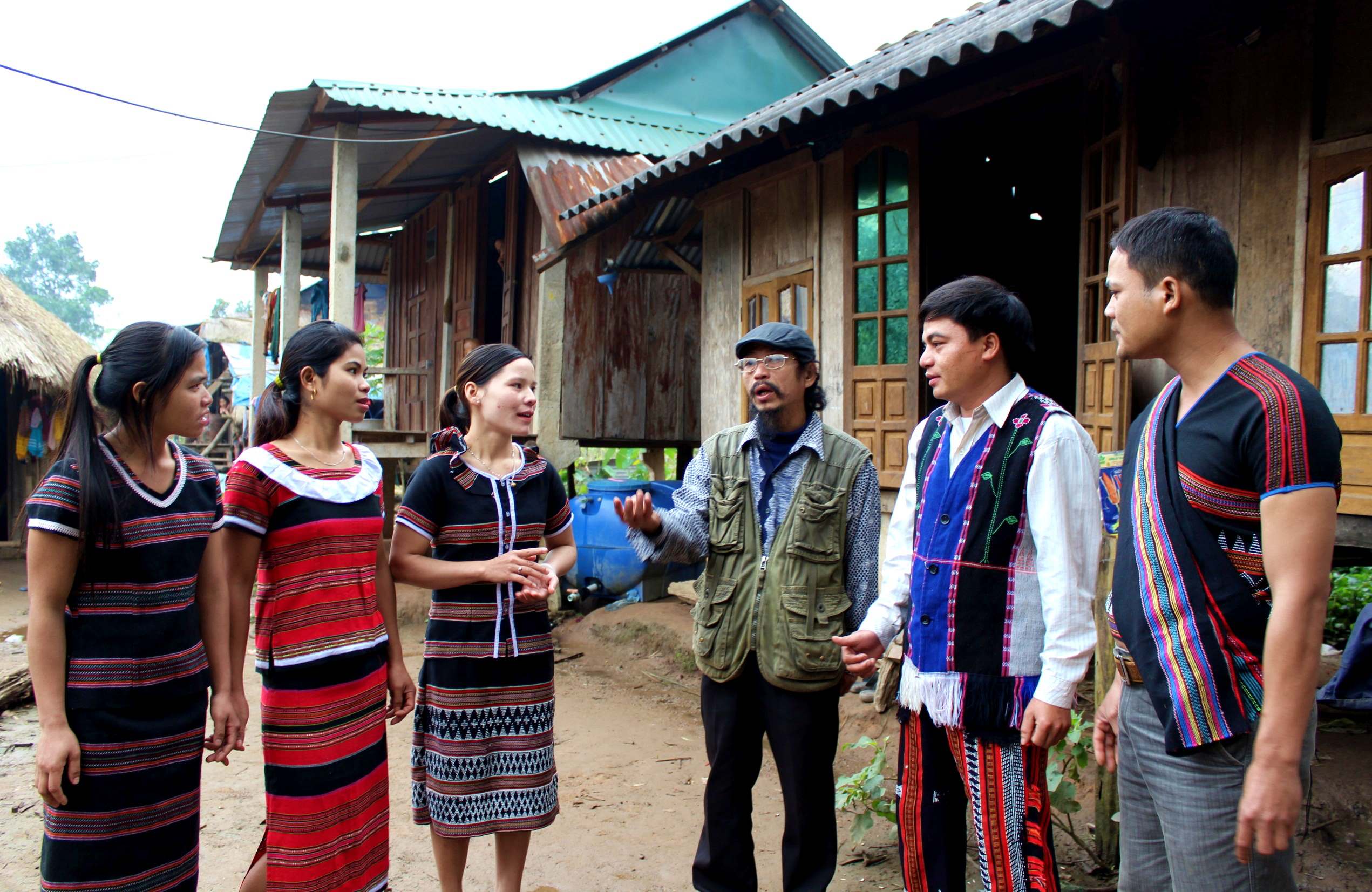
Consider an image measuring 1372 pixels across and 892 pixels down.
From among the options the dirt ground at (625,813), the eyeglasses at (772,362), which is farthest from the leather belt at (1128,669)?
the dirt ground at (625,813)

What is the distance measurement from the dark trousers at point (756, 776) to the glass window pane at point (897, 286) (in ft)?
10.8

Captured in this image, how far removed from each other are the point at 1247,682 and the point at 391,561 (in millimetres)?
2243

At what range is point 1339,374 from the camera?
3.57m

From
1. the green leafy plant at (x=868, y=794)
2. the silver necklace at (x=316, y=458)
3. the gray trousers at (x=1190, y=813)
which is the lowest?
the green leafy plant at (x=868, y=794)

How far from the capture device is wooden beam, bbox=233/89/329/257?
7332 millimetres

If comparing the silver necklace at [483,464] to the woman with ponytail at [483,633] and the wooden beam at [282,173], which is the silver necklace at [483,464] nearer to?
the woman with ponytail at [483,633]

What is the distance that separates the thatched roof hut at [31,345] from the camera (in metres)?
10.8

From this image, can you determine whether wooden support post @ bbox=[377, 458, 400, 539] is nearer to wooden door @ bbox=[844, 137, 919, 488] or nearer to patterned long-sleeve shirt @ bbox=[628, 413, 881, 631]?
wooden door @ bbox=[844, 137, 919, 488]

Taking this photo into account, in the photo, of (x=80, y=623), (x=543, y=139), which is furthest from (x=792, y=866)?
(x=543, y=139)

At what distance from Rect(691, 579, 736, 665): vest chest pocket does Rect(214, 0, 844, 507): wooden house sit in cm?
519

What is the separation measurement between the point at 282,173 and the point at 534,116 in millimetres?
2656

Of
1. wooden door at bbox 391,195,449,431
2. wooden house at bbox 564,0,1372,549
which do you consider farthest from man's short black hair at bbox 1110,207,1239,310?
wooden door at bbox 391,195,449,431

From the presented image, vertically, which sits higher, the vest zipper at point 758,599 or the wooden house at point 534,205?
the wooden house at point 534,205

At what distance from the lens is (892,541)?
8.37ft
